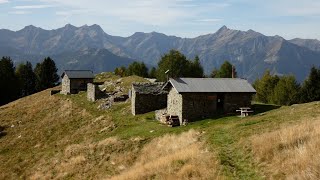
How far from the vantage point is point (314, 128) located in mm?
23922

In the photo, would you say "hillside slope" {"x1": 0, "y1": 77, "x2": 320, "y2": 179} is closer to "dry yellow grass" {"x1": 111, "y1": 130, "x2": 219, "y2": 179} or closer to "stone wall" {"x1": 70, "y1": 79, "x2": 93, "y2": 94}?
"dry yellow grass" {"x1": 111, "y1": 130, "x2": 219, "y2": 179}

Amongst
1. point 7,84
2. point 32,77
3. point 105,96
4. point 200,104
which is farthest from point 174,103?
point 32,77

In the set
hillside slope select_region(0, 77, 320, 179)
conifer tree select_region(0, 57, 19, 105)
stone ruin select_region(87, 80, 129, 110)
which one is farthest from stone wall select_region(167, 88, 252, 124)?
conifer tree select_region(0, 57, 19, 105)

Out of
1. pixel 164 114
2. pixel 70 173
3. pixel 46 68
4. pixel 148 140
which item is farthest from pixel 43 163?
pixel 46 68

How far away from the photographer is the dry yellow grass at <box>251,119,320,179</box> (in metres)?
16.6

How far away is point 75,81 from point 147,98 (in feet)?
122

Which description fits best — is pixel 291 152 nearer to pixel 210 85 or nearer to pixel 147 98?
pixel 210 85

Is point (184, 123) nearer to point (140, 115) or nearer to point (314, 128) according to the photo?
point (140, 115)

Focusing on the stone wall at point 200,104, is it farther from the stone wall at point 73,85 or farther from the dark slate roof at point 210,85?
the stone wall at point 73,85

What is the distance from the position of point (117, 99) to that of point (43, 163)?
953 inches

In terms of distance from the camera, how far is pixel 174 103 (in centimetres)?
4925

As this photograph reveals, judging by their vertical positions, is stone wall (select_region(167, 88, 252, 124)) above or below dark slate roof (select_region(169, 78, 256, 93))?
below

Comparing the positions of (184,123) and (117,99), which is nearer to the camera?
(184,123)

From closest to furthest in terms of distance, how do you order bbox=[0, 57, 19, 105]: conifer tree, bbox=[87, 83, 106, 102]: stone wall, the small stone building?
bbox=[87, 83, 106, 102]: stone wall, the small stone building, bbox=[0, 57, 19, 105]: conifer tree
